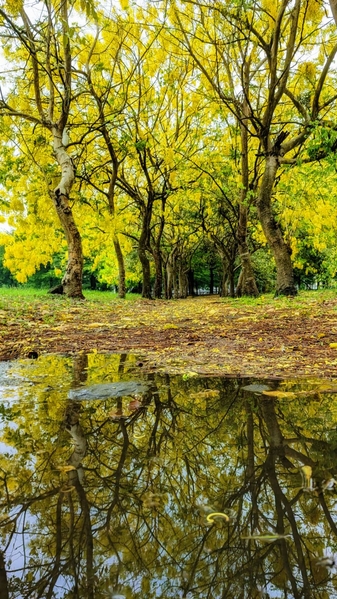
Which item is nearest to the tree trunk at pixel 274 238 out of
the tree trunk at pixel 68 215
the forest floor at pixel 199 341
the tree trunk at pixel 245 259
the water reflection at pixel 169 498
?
the tree trunk at pixel 245 259

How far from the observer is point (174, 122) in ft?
52.8

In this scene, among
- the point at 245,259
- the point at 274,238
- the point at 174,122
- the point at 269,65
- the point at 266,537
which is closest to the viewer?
the point at 266,537

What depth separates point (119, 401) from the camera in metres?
2.10

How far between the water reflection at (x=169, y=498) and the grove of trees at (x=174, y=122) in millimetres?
6242

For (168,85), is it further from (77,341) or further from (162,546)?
(162,546)

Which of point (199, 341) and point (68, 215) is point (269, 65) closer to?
point (68, 215)

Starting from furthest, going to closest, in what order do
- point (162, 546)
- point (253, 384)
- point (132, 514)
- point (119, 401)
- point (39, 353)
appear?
1. point (39, 353)
2. point (253, 384)
3. point (119, 401)
4. point (132, 514)
5. point (162, 546)

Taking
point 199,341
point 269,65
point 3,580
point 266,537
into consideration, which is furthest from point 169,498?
point 269,65

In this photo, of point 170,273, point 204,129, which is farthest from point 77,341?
point 170,273

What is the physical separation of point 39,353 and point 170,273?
25008 millimetres

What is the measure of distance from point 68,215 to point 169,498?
10.7 metres

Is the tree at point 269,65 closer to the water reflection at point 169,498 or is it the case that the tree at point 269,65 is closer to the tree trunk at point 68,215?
the tree trunk at point 68,215

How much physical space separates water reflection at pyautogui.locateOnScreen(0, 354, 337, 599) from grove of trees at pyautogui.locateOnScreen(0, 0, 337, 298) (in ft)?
20.5

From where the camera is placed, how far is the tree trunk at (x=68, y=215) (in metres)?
10.9
